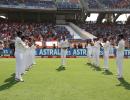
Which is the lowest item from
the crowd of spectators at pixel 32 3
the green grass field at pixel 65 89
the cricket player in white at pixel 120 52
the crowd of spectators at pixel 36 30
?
the green grass field at pixel 65 89

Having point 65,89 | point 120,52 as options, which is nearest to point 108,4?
point 120,52

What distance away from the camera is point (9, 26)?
6100 centimetres

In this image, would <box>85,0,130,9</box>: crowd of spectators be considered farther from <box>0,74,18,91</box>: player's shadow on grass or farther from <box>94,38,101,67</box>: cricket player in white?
<box>0,74,18,91</box>: player's shadow on grass

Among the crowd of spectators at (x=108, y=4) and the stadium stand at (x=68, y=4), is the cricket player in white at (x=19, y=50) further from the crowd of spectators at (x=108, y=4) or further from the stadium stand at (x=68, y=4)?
the crowd of spectators at (x=108, y=4)

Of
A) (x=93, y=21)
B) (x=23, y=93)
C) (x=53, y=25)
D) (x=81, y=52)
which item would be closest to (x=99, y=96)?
(x=23, y=93)

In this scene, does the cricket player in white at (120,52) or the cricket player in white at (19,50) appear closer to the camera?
the cricket player in white at (19,50)

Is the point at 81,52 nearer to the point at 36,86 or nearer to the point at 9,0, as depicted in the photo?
the point at 9,0

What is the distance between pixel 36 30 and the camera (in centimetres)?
6097

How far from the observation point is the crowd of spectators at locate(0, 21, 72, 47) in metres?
56.8

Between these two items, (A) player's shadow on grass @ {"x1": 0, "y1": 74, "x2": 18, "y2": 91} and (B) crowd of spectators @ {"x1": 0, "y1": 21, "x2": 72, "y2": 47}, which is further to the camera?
(B) crowd of spectators @ {"x1": 0, "y1": 21, "x2": 72, "y2": 47}

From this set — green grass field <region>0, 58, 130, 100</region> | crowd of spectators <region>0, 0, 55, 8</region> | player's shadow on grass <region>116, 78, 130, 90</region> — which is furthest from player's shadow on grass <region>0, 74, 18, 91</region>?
crowd of spectators <region>0, 0, 55, 8</region>

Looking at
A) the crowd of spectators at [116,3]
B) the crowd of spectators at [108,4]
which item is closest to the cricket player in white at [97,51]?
the crowd of spectators at [108,4]

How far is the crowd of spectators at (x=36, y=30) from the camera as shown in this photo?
5680 cm

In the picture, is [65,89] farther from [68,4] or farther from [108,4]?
[108,4]
